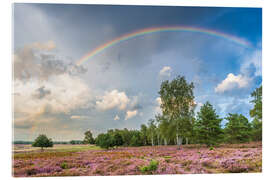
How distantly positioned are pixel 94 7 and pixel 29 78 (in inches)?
124

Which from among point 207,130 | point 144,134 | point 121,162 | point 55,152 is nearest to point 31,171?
point 55,152

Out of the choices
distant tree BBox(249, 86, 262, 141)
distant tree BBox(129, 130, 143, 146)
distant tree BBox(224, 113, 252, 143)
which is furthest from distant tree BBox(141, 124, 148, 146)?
distant tree BBox(249, 86, 262, 141)

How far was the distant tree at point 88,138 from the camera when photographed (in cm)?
648

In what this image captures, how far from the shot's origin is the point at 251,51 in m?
7.00

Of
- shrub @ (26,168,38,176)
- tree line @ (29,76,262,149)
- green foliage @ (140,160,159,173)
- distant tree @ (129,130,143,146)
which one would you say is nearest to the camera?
shrub @ (26,168,38,176)

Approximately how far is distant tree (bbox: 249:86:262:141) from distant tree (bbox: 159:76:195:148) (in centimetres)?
206

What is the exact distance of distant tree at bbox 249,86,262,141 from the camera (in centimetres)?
687

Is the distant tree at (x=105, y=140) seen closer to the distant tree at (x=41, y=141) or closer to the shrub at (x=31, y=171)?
the distant tree at (x=41, y=141)

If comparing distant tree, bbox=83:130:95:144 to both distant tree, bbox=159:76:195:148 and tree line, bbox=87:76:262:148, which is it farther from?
distant tree, bbox=159:76:195:148

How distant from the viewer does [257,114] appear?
22.8 feet

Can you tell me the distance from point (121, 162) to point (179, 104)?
11.1 feet

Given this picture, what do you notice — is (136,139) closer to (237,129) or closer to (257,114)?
(237,129)

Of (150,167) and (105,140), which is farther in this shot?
(105,140)

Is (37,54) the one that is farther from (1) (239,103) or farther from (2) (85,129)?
(1) (239,103)
